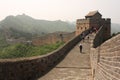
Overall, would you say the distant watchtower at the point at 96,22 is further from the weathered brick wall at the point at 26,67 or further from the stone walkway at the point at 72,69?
the weathered brick wall at the point at 26,67

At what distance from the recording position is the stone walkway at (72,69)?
1067 centimetres

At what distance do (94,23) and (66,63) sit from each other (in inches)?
857

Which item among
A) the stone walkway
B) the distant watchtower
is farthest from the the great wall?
the distant watchtower

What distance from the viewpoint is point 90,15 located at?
3675cm

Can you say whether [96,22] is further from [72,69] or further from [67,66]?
[72,69]

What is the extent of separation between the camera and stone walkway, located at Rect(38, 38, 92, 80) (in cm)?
1067

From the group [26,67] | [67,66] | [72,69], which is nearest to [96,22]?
[67,66]

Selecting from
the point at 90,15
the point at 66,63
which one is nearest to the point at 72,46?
the point at 66,63

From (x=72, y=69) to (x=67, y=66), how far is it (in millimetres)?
726

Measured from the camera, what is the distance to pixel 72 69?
12492 mm

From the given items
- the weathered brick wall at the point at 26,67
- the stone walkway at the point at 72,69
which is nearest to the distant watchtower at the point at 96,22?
the stone walkway at the point at 72,69

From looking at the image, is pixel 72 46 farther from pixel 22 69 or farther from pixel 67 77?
pixel 22 69

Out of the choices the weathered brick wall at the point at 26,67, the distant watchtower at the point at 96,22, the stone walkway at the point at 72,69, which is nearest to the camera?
the weathered brick wall at the point at 26,67

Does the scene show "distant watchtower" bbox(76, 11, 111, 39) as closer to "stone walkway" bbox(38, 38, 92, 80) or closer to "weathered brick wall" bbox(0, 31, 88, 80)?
"stone walkway" bbox(38, 38, 92, 80)
